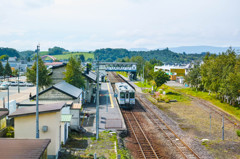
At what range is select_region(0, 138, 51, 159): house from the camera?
8.45m

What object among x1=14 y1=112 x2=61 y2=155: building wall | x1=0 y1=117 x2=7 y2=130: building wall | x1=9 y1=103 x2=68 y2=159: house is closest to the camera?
x1=9 y1=103 x2=68 y2=159: house

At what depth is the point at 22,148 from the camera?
9.08 m

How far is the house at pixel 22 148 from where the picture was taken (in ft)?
27.7

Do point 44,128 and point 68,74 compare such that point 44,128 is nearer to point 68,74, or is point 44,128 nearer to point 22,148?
point 22,148

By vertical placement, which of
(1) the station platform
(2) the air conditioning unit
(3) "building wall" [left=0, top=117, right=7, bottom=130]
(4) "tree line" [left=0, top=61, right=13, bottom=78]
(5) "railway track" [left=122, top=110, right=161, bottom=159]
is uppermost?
(4) "tree line" [left=0, top=61, right=13, bottom=78]

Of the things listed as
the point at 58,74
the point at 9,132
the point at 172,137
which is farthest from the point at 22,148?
the point at 58,74

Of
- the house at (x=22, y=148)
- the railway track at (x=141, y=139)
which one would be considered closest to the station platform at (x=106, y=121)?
the railway track at (x=141, y=139)

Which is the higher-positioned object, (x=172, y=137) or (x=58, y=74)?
(x=58, y=74)

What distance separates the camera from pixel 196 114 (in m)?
27.8

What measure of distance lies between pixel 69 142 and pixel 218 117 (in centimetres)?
1799

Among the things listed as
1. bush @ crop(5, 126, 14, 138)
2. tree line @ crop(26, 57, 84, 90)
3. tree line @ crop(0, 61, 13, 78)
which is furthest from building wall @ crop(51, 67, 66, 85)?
tree line @ crop(0, 61, 13, 78)

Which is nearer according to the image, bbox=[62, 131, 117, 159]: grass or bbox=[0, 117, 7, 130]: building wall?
bbox=[62, 131, 117, 159]: grass

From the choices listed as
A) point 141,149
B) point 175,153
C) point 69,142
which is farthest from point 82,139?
point 175,153

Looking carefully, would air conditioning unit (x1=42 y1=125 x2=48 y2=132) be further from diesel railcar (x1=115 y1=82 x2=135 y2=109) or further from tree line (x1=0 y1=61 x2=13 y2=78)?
tree line (x1=0 y1=61 x2=13 y2=78)
